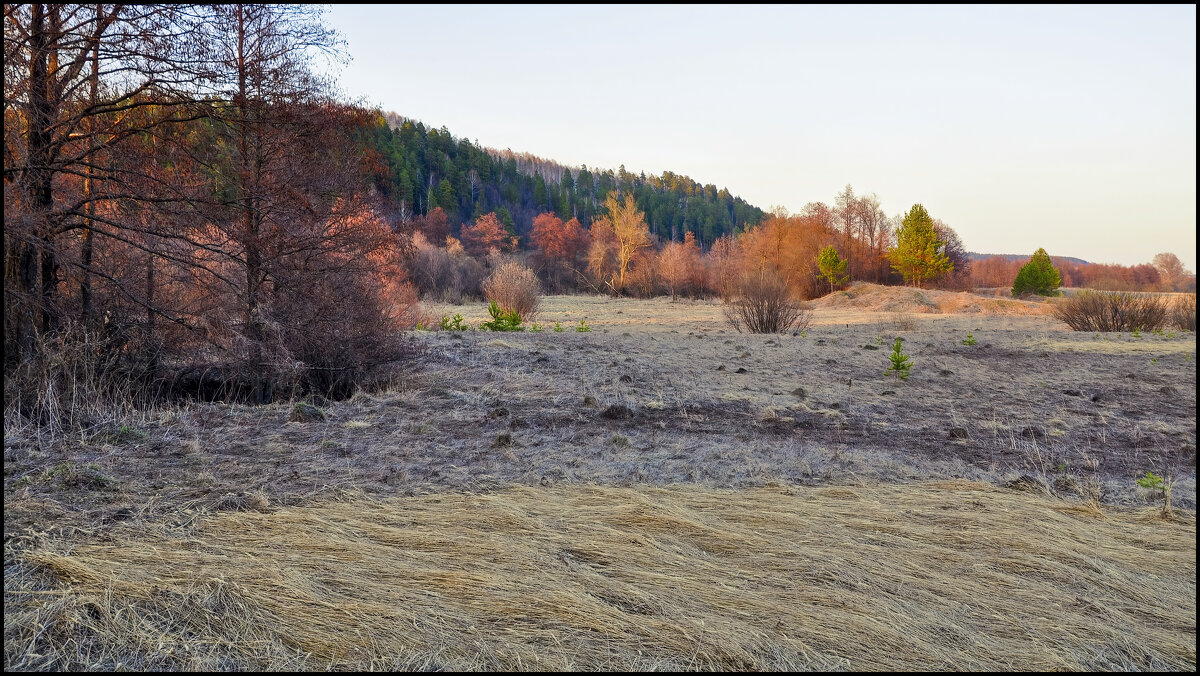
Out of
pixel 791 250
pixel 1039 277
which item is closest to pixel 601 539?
pixel 791 250

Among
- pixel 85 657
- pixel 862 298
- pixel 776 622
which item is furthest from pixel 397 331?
pixel 862 298

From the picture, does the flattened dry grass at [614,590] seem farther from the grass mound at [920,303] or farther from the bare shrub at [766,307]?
the grass mound at [920,303]

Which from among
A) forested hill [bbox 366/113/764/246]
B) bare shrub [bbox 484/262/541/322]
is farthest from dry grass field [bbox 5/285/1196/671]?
forested hill [bbox 366/113/764/246]

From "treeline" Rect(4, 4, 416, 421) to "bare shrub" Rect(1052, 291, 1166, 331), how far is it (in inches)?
637

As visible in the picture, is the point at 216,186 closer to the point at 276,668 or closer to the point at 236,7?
the point at 236,7

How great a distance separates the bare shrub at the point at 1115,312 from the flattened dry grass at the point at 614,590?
14.9m

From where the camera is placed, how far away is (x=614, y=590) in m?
2.73

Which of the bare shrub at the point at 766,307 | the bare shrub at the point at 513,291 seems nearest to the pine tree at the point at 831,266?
the bare shrub at the point at 766,307

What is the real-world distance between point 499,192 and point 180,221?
269ft

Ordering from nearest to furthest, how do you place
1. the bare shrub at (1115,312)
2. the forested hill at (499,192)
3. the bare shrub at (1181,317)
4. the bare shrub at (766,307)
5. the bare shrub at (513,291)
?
1. the bare shrub at (1181,317)
2. the bare shrub at (1115,312)
3. the bare shrub at (766,307)
4. the bare shrub at (513,291)
5. the forested hill at (499,192)

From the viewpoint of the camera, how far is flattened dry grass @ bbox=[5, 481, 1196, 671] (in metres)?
2.29

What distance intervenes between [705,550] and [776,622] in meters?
0.72

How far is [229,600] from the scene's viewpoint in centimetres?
256

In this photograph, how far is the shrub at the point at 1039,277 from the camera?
36.8 metres
